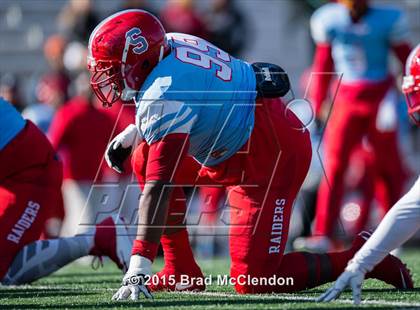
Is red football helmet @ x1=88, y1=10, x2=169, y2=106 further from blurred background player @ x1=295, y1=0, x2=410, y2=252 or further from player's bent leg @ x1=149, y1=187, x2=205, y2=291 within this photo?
blurred background player @ x1=295, y1=0, x2=410, y2=252

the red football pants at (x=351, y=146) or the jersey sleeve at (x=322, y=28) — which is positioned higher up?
the jersey sleeve at (x=322, y=28)

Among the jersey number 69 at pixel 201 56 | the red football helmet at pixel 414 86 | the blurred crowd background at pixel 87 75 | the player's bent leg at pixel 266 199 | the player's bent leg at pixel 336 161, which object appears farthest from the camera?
the blurred crowd background at pixel 87 75

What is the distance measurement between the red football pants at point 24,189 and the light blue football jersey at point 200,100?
1163 millimetres

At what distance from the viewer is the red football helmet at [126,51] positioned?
4.80 m

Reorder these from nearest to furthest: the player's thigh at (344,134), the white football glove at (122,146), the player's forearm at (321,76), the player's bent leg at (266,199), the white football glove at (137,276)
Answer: the white football glove at (137,276) → the player's bent leg at (266,199) → the white football glove at (122,146) → the player's thigh at (344,134) → the player's forearm at (321,76)

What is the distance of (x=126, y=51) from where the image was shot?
4.80 meters

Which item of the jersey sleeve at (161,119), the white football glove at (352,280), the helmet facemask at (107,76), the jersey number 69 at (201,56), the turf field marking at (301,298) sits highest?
the jersey number 69 at (201,56)

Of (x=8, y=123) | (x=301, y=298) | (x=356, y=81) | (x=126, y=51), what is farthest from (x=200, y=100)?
(x=356, y=81)

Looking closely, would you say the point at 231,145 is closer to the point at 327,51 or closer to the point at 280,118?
the point at 280,118

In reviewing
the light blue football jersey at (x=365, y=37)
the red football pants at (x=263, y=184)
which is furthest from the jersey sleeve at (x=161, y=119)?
the light blue football jersey at (x=365, y=37)

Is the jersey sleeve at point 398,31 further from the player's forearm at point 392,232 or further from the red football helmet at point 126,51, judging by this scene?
the player's forearm at point 392,232

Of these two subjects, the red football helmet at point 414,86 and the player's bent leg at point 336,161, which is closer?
the red football helmet at point 414,86

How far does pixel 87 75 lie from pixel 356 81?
248cm

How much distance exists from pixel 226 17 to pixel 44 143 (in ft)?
17.6
